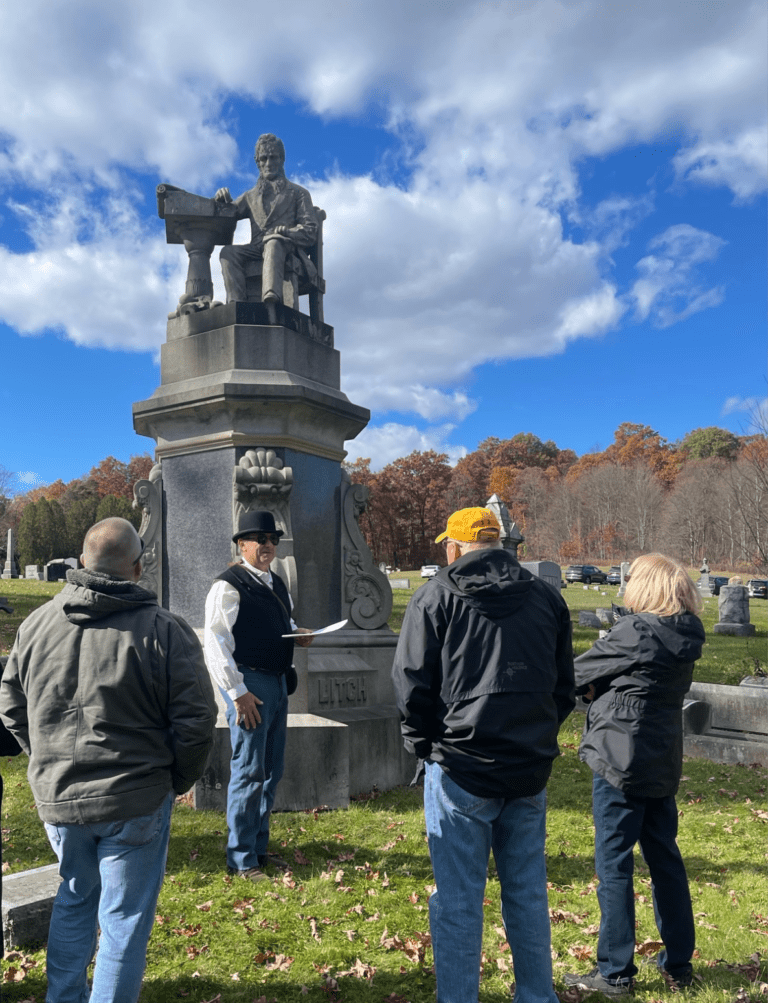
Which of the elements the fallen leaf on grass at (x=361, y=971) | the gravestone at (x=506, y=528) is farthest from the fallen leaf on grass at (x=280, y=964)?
the gravestone at (x=506, y=528)

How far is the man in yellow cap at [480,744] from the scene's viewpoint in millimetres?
2771

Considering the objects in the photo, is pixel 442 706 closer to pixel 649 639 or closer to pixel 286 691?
pixel 649 639

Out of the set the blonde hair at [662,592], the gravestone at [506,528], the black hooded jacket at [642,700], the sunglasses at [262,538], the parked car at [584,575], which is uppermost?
the gravestone at [506,528]

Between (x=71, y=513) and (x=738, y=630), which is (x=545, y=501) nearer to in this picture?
(x=71, y=513)

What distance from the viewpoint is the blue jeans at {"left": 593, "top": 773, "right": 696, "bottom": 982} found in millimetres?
3336

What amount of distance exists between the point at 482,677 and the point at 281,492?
13.5 ft

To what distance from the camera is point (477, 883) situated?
2787mm

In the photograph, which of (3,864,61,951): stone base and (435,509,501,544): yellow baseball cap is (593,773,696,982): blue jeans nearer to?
(435,509,501,544): yellow baseball cap

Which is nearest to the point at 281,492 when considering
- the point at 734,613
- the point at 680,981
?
the point at 680,981

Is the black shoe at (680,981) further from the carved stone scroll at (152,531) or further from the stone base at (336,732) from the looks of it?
the carved stone scroll at (152,531)

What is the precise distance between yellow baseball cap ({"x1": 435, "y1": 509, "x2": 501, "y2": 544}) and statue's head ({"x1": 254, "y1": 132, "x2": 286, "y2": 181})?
5921mm

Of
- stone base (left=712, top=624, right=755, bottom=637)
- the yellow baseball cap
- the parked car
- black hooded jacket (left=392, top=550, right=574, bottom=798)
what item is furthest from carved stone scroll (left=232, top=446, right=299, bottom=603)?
the parked car

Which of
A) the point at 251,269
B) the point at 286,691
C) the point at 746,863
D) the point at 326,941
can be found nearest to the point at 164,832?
the point at 326,941

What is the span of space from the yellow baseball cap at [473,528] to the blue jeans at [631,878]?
4.33 feet
